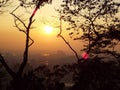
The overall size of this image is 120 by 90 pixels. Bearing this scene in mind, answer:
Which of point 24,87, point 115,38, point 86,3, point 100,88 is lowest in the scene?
point 100,88

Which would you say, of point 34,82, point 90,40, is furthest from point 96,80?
point 34,82

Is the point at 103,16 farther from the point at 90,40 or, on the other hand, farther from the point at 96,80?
the point at 96,80

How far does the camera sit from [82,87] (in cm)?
2111

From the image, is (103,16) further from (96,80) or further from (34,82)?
(34,82)

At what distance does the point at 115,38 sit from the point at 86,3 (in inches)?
140

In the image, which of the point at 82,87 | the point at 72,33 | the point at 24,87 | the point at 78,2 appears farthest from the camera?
the point at 72,33

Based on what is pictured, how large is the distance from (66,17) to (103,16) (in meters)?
2.91

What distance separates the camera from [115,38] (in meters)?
23.5

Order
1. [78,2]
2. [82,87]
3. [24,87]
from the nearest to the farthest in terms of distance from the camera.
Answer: [24,87] < [82,87] < [78,2]

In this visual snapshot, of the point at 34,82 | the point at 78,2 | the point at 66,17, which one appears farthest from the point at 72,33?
the point at 34,82

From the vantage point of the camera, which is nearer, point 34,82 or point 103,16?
point 34,82

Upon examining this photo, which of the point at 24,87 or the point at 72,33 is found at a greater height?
the point at 72,33

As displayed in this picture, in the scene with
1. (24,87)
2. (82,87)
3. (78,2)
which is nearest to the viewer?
(24,87)

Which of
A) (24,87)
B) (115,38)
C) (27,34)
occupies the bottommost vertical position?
(24,87)
